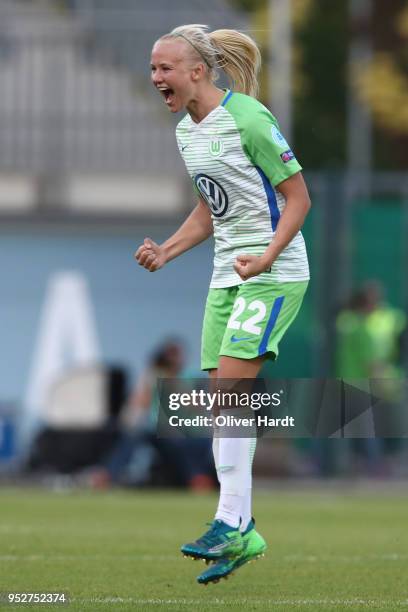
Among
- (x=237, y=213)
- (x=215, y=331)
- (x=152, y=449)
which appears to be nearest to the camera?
(x=237, y=213)

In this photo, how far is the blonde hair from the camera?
7105 mm

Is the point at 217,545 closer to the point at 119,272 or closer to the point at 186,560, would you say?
the point at 186,560

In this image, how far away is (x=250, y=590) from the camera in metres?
7.29

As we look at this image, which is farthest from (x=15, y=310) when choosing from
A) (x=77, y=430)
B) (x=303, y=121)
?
(x=303, y=121)

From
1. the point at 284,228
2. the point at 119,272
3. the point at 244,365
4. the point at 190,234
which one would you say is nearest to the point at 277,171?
the point at 284,228

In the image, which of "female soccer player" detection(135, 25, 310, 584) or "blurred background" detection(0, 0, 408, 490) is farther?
"blurred background" detection(0, 0, 408, 490)

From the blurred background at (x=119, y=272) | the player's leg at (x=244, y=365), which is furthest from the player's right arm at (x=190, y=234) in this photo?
the blurred background at (x=119, y=272)

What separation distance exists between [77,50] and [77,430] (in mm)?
6586

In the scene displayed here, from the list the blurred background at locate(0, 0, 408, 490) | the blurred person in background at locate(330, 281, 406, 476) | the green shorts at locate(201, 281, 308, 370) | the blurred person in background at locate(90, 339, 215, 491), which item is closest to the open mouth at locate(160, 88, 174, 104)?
the green shorts at locate(201, 281, 308, 370)

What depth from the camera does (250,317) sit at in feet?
23.2

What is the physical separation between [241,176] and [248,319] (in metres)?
0.59

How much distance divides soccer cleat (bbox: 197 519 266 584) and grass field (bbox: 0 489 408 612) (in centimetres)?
9

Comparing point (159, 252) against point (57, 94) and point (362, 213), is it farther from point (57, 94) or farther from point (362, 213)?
point (57, 94)

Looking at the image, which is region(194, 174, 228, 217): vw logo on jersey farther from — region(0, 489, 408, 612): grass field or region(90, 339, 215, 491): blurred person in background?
region(90, 339, 215, 491): blurred person in background
